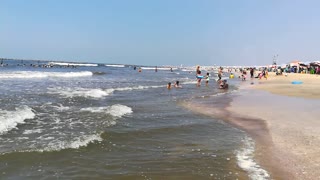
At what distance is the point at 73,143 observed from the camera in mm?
9523

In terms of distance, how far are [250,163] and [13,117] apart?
914 cm

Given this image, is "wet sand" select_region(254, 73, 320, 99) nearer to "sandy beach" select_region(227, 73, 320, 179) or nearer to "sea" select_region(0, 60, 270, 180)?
"sandy beach" select_region(227, 73, 320, 179)

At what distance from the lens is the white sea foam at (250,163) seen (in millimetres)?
7027

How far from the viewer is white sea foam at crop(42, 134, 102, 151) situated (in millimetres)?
9038

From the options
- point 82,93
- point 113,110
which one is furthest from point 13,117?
point 82,93

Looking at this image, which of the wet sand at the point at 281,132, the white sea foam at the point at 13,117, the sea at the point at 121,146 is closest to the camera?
the sea at the point at 121,146

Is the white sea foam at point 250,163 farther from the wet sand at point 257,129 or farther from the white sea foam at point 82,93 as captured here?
the white sea foam at point 82,93

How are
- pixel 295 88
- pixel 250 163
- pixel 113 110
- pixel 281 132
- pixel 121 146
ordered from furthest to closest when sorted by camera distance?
1. pixel 295 88
2. pixel 113 110
3. pixel 281 132
4. pixel 121 146
5. pixel 250 163

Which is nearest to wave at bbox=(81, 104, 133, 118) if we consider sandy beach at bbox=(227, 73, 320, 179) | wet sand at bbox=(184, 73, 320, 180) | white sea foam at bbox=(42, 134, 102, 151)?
wet sand at bbox=(184, 73, 320, 180)

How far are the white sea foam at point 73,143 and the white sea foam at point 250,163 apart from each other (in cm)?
390

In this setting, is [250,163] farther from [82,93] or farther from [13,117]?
[82,93]

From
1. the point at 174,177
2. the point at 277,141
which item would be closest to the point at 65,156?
the point at 174,177

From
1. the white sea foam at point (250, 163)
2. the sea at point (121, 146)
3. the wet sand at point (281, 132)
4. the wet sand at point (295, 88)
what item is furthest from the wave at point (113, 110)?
the wet sand at point (295, 88)

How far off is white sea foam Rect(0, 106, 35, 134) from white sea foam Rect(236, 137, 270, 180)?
6.92m
